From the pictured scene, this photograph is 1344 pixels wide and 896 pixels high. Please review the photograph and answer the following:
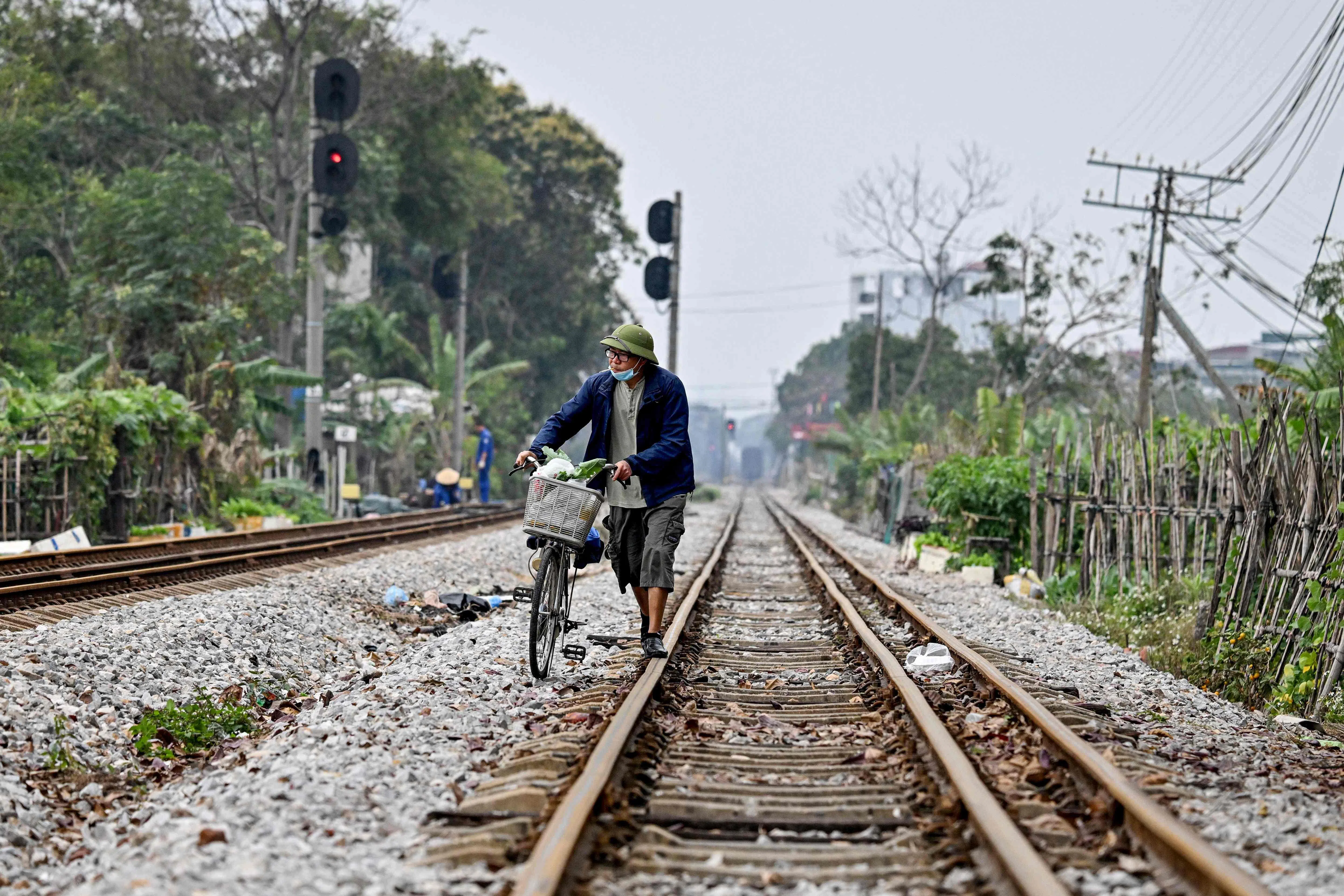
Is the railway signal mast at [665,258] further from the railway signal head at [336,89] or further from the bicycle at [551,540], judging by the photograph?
the bicycle at [551,540]

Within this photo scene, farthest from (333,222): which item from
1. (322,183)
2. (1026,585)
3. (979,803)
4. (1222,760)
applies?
(979,803)

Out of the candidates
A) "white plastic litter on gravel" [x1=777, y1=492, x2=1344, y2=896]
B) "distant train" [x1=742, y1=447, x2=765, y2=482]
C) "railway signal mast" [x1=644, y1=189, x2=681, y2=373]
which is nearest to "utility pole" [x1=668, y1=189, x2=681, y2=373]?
"railway signal mast" [x1=644, y1=189, x2=681, y2=373]

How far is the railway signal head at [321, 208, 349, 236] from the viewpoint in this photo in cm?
2481

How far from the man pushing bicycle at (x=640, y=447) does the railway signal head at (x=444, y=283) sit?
29.1 metres

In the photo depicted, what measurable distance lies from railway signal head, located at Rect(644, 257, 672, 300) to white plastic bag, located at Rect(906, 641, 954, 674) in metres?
18.9

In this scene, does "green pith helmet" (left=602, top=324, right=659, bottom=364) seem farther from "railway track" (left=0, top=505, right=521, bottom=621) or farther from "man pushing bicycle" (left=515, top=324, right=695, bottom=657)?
"railway track" (left=0, top=505, right=521, bottom=621)

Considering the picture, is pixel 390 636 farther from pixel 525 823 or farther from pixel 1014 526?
pixel 1014 526

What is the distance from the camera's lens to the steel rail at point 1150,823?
372cm

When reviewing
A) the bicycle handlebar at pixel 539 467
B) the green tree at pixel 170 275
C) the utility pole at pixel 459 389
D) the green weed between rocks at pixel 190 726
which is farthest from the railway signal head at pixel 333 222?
the green weed between rocks at pixel 190 726

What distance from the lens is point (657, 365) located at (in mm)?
7668

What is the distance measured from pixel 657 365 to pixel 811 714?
2065 millimetres

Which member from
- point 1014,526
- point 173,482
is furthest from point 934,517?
point 173,482

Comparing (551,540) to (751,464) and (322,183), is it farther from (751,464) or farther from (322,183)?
(751,464)

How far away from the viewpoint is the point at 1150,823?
4.26 m
